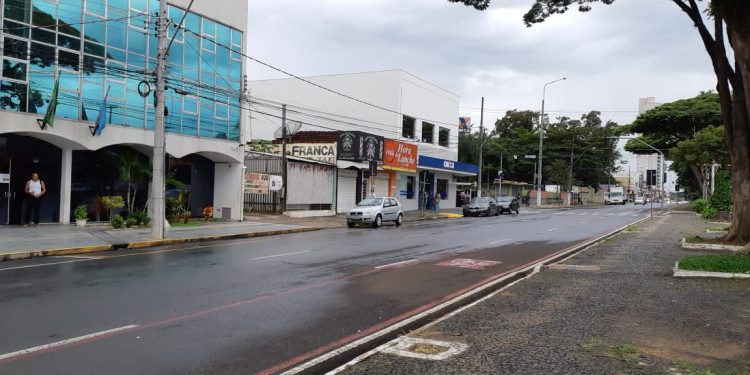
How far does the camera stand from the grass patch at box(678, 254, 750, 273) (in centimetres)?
1052

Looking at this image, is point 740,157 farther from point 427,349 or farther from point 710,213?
point 710,213

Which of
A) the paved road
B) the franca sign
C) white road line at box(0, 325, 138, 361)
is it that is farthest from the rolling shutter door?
white road line at box(0, 325, 138, 361)

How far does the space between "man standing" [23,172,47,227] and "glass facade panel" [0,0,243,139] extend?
94.0 inches

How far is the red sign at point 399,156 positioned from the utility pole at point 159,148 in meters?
20.9

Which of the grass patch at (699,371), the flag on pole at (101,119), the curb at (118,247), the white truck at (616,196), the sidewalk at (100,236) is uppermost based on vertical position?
the flag on pole at (101,119)

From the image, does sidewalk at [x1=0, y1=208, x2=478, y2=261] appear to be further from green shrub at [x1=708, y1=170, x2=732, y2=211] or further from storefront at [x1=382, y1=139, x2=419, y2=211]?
green shrub at [x1=708, y1=170, x2=732, y2=211]

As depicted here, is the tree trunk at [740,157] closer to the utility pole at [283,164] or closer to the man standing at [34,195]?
the utility pole at [283,164]

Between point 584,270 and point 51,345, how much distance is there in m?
9.95

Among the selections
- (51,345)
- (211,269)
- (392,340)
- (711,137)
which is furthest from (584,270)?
(711,137)

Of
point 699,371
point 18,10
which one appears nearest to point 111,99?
point 18,10

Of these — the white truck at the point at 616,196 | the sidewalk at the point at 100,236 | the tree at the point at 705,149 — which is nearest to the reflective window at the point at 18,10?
the sidewalk at the point at 100,236

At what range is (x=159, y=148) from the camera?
656 inches

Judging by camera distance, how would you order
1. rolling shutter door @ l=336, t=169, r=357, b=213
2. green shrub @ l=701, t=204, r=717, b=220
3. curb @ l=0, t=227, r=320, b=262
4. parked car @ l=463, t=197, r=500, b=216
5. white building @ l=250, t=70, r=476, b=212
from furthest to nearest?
white building @ l=250, t=70, r=476, b=212 → parked car @ l=463, t=197, r=500, b=216 → rolling shutter door @ l=336, t=169, r=357, b=213 → green shrub @ l=701, t=204, r=717, b=220 → curb @ l=0, t=227, r=320, b=262

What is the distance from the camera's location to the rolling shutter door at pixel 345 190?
33666mm
